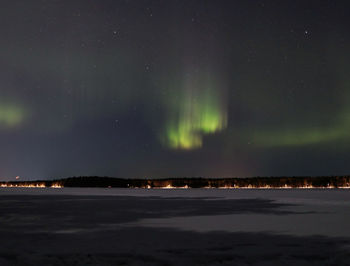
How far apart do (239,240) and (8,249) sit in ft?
19.8

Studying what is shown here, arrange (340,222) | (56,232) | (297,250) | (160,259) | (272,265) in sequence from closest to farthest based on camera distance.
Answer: (272,265) → (160,259) → (297,250) → (56,232) → (340,222)

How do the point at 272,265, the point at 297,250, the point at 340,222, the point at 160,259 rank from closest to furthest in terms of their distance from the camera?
1. the point at 272,265
2. the point at 160,259
3. the point at 297,250
4. the point at 340,222

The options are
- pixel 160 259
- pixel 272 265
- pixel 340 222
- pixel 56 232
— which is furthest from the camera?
pixel 340 222

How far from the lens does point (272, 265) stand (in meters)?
9.20

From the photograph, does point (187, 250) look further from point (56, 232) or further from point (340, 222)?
point (340, 222)

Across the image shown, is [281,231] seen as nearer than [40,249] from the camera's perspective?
No

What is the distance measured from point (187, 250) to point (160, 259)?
1.27 m

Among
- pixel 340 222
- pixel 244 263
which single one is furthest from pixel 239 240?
pixel 340 222

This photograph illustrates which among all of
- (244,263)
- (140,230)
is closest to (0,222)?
(140,230)

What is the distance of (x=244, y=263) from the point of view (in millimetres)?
9406

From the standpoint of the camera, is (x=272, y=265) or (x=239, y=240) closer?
(x=272, y=265)

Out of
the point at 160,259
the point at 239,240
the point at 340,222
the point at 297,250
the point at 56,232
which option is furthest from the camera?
the point at 340,222

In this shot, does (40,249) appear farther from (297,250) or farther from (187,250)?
(297,250)

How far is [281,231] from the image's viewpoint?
14922 millimetres
